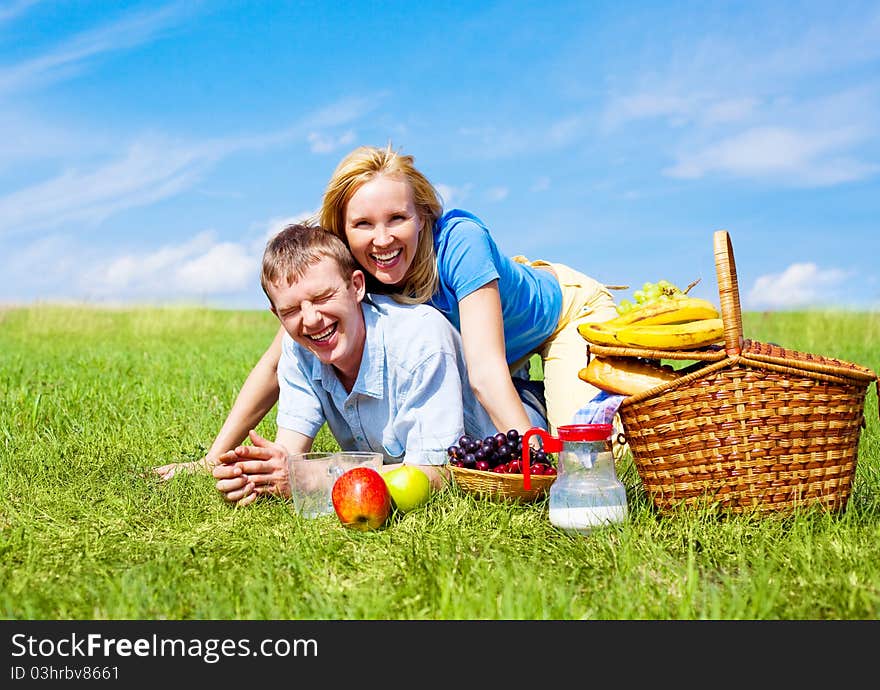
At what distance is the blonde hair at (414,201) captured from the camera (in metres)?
4.35

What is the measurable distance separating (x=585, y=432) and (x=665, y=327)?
1.88ft

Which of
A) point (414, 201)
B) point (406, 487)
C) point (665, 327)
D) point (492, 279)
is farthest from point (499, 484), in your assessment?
point (414, 201)

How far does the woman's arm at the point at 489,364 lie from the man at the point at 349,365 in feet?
0.34

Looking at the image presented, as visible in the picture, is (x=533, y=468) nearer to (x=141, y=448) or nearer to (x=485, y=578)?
(x=485, y=578)

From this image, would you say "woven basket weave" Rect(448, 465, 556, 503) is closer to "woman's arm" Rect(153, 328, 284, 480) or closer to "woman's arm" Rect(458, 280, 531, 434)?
"woman's arm" Rect(458, 280, 531, 434)

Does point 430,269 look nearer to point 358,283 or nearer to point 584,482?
point 358,283

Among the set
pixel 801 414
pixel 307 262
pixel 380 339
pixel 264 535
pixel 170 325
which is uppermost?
pixel 170 325

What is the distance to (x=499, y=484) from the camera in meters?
3.70

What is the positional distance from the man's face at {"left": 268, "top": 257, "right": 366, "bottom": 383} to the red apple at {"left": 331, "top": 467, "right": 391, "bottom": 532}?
71 cm

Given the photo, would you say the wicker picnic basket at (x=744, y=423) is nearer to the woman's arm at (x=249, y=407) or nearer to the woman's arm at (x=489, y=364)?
the woman's arm at (x=489, y=364)
